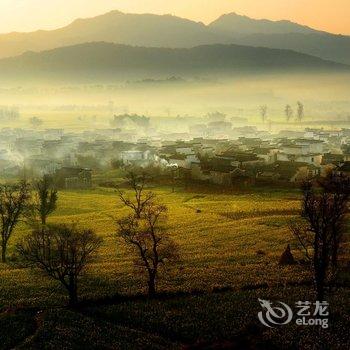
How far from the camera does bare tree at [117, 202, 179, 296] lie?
45984 millimetres

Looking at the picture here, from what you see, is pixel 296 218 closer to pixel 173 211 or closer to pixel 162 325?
pixel 173 211

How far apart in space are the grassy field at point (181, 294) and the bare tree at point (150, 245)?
1330 mm

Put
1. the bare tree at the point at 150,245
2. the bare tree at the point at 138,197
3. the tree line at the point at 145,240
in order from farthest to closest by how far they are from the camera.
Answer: the bare tree at the point at 138,197 < the bare tree at the point at 150,245 < the tree line at the point at 145,240

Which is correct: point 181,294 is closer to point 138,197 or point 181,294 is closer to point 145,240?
point 145,240

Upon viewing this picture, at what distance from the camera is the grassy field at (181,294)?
36.7 meters

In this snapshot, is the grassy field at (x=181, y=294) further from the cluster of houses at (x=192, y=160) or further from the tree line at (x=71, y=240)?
the cluster of houses at (x=192, y=160)

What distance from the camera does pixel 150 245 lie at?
188ft

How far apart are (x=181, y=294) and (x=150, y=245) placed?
40.3ft

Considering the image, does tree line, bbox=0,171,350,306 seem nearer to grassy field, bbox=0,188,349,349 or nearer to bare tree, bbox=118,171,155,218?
bare tree, bbox=118,171,155,218

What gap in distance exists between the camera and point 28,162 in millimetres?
132375

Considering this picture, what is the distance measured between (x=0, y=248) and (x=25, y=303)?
23354 mm

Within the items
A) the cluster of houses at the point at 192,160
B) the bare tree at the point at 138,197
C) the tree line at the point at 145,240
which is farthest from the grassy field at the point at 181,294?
the cluster of houses at the point at 192,160

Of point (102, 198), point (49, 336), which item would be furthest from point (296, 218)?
point (49, 336)

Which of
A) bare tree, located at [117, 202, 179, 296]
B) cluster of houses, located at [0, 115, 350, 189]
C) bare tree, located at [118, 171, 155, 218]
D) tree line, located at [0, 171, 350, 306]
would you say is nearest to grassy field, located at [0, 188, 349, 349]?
bare tree, located at [117, 202, 179, 296]
